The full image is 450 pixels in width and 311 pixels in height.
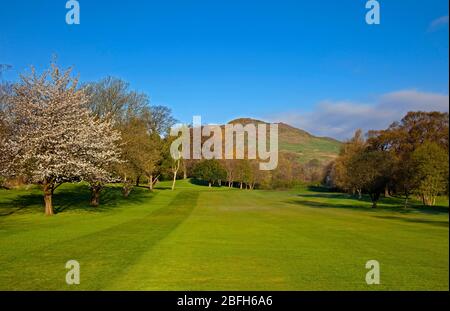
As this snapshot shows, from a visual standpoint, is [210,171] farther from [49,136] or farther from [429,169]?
[49,136]

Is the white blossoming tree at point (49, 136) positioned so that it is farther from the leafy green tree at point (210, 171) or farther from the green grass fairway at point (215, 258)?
the leafy green tree at point (210, 171)

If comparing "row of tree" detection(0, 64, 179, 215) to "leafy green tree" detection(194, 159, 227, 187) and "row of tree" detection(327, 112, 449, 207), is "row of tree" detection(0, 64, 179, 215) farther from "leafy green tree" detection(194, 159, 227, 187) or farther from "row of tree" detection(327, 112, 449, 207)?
"leafy green tree" detection(194, 159, 227, 187)

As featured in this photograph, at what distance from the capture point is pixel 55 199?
1869 inches

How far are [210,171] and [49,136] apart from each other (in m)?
85.5

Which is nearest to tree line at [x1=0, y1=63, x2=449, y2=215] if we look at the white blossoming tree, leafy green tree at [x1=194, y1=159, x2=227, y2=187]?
the white blossoming tree

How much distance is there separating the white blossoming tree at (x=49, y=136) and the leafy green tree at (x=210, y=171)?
3234 inches

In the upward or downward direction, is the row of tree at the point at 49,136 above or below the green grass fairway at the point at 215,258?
above

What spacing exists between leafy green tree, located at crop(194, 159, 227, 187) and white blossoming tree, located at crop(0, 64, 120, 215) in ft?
270

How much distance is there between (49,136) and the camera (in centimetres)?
3177

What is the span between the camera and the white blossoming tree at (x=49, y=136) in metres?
31.5

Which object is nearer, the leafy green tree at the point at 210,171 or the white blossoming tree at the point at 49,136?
the white blossoming tree at the point at 49,136

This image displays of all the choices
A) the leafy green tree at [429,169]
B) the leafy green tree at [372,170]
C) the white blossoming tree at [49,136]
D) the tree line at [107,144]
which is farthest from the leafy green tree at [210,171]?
the white blossoming tree at [49,136]

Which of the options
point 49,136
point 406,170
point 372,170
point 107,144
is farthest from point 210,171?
point 49,136
